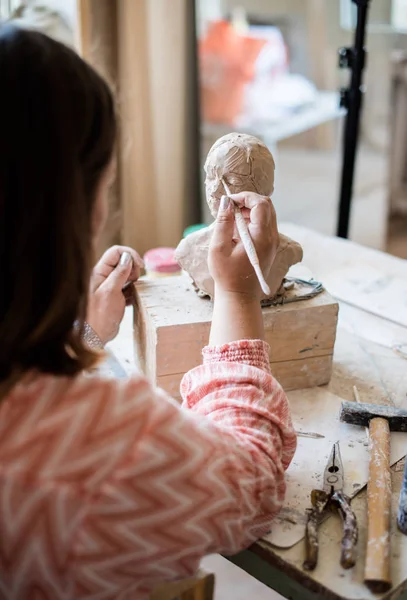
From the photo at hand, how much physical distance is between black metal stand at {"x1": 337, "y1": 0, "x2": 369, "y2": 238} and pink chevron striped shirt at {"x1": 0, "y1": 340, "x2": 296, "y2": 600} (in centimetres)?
114

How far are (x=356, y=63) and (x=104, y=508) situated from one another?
130 cm

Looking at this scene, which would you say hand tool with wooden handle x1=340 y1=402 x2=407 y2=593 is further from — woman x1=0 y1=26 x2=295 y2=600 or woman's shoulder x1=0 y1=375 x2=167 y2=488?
woman's shoulder x1=0 y1=375 x2=167 y2=488

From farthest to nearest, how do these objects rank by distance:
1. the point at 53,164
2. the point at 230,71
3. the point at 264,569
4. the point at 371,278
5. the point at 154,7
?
the point at 230,71 < the point at 154,7 < the point at 371,278 < the point at 264,569 < the point at 53,164

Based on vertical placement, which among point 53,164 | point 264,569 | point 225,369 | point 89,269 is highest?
point 53,164

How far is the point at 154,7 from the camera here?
199cm

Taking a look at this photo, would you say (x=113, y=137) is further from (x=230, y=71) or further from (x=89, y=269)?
(x=230, y=71)

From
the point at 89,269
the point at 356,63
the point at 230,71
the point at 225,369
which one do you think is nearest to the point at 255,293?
the point at 225,369

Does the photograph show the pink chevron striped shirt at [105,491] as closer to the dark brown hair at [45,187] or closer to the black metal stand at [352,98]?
the dark brown hair at [45,187]

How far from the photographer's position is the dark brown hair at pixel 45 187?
56 cm

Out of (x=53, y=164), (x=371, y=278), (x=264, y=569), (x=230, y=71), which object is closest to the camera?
(x=53, y=164)

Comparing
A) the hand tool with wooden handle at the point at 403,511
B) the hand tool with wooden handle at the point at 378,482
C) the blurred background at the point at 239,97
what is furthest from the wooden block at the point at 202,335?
the blurred background at the point at 239,97

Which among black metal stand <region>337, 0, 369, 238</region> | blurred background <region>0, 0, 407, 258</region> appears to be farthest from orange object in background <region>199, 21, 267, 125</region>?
black metal stand <region>337, 0, 369, 238</region>

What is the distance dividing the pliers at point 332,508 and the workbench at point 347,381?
1cm

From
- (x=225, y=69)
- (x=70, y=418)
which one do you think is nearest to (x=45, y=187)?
(x=70, y=418)
